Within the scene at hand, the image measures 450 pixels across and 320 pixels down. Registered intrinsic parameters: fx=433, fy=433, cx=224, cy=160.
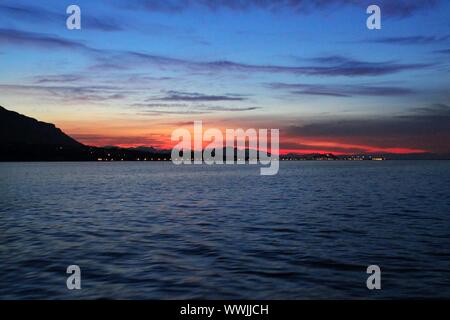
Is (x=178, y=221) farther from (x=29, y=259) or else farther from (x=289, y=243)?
(x=29, y=259)

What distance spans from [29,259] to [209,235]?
12095 millimetres

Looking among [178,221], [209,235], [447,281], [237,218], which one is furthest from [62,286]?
[237,218]

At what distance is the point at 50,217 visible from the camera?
41250 mm

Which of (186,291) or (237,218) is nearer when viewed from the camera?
(186,291)

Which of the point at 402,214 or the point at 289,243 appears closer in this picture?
the point at 289,243

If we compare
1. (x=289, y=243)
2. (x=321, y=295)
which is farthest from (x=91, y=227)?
(x=321, y=295)

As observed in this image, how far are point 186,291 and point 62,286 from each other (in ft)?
17.4

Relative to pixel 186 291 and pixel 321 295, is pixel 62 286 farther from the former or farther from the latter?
pixel 321 295

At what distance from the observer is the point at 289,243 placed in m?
27.2

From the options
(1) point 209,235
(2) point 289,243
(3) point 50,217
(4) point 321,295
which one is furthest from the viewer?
(3) point 50,217
